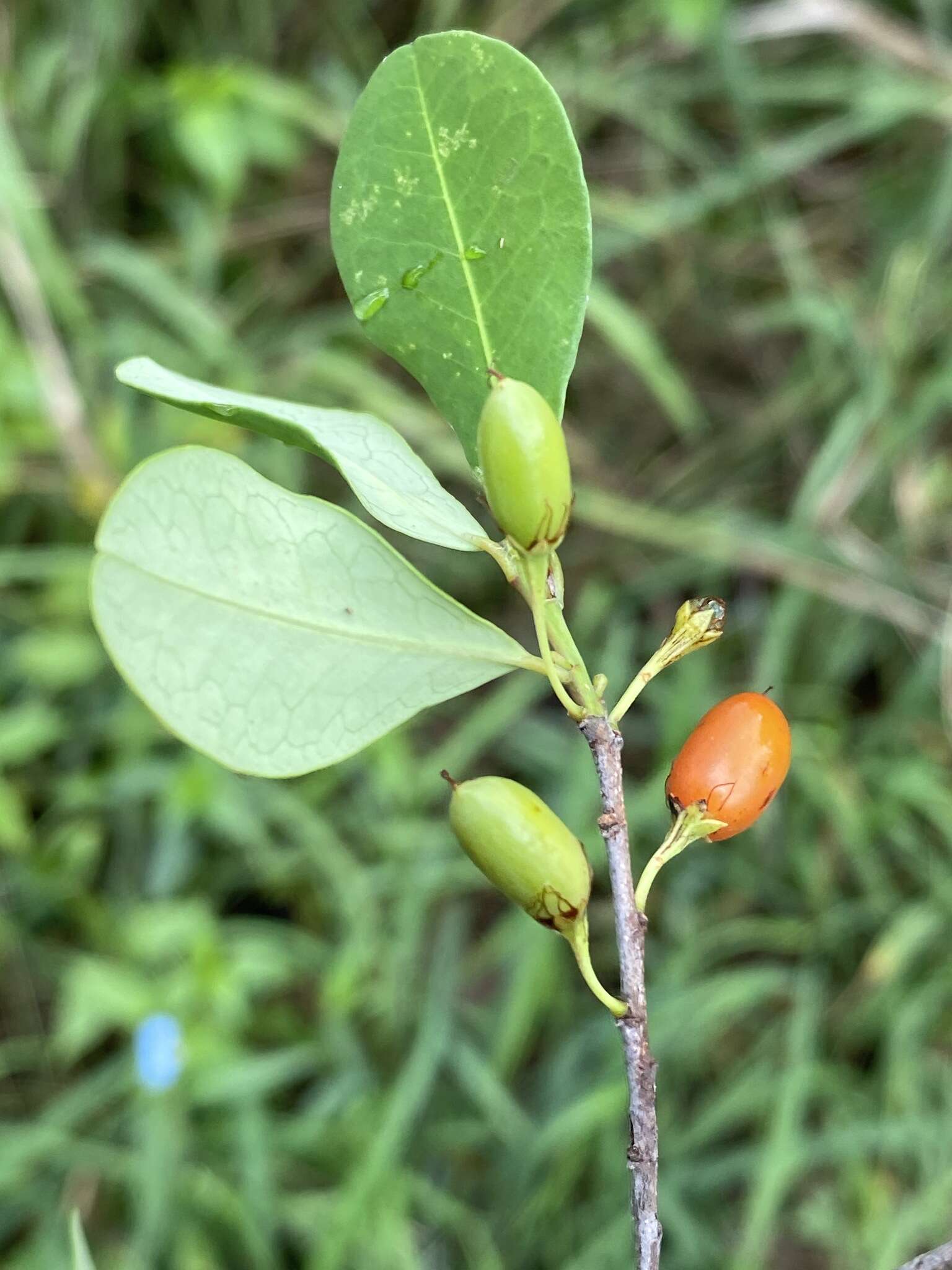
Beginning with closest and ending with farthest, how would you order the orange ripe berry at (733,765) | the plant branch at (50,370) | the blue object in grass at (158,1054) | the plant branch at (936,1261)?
1. the plant branch at (936,1261)
2. the orange ripe berry at (733,765)
3. the blue object in grass at (158,1054)
4. the plant branch at (50,370)

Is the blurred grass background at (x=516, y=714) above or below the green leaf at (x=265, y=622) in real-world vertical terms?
below

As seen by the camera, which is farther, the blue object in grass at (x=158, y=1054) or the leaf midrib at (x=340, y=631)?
the blue object in grass at (x=158, y=1054)

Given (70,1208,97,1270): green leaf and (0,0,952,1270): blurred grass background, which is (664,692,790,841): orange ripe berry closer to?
(70,1208,97,1270): green leaf

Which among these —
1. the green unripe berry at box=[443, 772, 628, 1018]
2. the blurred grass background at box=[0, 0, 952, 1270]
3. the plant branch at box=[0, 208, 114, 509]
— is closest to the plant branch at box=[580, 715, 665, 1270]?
the green unripe berry at box=[443, 772, 628, 1018]

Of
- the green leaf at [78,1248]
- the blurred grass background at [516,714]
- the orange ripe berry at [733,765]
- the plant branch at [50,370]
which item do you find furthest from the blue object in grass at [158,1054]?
the orange ripe berry at [733,765]

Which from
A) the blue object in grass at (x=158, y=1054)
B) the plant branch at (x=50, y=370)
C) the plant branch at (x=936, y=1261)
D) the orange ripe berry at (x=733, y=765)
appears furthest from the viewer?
the plant branch at (x=50, y=370)

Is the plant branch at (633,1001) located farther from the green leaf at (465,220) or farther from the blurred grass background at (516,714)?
the blurred grass background at (516,714)
